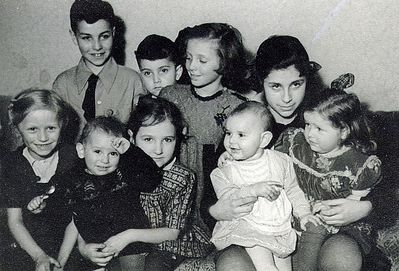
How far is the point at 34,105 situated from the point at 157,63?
407 millimetres

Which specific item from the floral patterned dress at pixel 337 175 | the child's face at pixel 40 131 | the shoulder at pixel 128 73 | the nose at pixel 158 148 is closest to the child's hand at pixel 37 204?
the child's face at pixel 40 131

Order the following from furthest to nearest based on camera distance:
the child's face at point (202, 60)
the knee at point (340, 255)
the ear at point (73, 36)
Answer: the ear at point (73, 36) < the child's face at point (202, 60) < the knee at point (340, 255)

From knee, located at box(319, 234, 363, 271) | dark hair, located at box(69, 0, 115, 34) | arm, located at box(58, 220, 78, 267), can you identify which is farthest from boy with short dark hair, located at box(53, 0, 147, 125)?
knee, located at box(319, 234, 363, 271)

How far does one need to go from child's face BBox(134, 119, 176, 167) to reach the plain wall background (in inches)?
15.5

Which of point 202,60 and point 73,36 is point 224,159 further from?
point 73,36

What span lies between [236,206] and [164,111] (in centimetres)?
33

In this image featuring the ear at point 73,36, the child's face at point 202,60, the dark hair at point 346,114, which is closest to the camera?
the dark hair at point 346,114

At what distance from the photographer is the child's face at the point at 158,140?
4.41ft

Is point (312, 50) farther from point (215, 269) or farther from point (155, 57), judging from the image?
point (215, 269)

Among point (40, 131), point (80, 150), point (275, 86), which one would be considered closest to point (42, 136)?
point (40, 131)

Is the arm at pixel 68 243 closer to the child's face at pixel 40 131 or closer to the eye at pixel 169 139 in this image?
the child's face at pixel 40 131

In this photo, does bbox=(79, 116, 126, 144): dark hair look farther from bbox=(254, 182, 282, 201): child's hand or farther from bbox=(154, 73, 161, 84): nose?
bbox=(254, 182, 282, 201): child's hand

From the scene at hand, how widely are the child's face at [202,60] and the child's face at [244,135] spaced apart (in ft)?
0.69

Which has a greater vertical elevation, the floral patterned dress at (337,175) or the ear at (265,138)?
the ear at (265,138)
